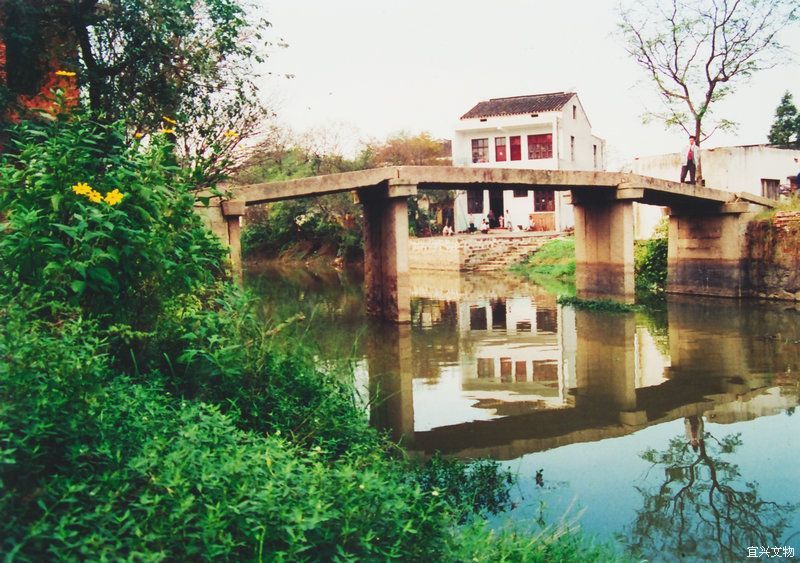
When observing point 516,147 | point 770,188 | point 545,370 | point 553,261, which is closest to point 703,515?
point 545,370

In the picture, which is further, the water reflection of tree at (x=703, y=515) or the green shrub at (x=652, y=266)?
the green shrub at (x=652, y=266)

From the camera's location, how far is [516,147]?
1577 inches

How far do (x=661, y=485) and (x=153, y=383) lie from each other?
12.7 feet

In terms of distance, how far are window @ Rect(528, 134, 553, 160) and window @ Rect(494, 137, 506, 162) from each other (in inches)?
55.8

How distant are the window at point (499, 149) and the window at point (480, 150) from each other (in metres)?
0.49

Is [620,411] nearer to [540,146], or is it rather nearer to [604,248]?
[604,248]

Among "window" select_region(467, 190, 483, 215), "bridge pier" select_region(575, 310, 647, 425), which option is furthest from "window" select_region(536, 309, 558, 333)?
"window" select_region(467, 190, 483, 215)

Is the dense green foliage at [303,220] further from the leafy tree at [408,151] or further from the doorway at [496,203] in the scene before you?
the doorway at [496,203]

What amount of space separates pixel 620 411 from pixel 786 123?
4492cm

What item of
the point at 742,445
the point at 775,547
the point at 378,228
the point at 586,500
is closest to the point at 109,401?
the point at 586,500

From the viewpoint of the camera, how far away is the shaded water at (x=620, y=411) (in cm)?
523

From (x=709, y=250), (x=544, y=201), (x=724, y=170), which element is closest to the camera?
(x=709, y=250)

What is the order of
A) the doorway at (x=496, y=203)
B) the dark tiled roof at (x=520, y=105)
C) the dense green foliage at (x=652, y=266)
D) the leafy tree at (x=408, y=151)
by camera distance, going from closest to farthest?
the dense green foliage at (x=652, y=266), the dark tiled roof at (x=520, y=105), the doorway at (x=496, y=203), the leafy tree at (x=408, y=151)

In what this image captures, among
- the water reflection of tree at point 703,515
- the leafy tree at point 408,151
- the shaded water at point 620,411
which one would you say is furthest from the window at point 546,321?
the leafy tree at point 408,151
